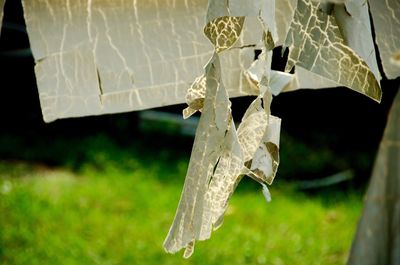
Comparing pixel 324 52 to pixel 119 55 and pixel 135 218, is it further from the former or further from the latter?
pixel 135 218

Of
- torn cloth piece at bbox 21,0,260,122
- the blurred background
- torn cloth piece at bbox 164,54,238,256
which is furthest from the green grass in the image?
torn cloth piece at bbox 164,54,238,256

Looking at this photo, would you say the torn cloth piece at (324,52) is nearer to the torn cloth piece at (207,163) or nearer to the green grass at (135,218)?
the torn cloth piece at (207,163)

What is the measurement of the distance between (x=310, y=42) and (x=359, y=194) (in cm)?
310

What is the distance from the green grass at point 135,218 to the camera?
344cm

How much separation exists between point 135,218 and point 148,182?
1.75 ft

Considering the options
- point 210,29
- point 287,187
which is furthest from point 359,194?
point 210,29

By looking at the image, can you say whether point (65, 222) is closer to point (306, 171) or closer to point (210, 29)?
point (306, 171)

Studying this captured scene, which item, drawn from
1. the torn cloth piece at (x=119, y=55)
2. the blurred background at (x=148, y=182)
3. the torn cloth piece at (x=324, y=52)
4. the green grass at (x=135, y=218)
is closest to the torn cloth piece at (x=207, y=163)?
the torn cloth piece at (x=324, y=52)

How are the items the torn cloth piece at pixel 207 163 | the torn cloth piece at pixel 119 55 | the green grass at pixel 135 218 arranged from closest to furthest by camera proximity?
the torn cloth piece at pixel 207 163 → the torn cloth piece at pixel 119 55 → the green grass at pixel 135 218

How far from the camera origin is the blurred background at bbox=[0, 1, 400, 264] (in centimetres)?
352

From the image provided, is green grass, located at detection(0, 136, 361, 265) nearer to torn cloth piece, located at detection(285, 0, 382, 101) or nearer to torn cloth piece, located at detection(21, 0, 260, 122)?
torn cloth piece, located at detection(21, 0, 260, 122)

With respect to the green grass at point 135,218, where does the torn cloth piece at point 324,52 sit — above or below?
above

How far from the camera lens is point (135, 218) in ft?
12.7

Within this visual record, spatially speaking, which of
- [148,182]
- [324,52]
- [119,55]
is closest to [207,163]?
[324,52]
